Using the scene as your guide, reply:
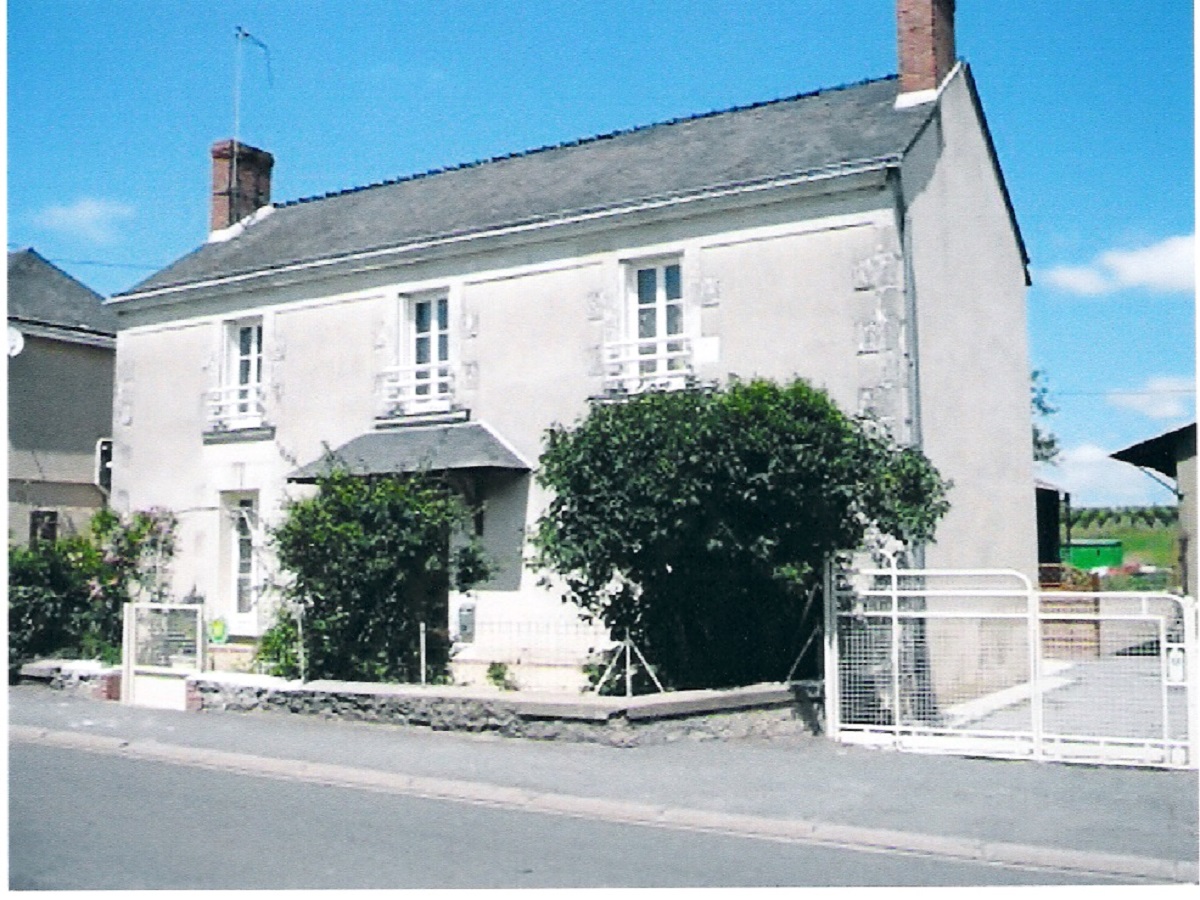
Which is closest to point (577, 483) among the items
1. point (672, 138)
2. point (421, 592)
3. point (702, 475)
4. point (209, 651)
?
point (702, 475)

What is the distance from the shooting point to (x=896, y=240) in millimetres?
12531

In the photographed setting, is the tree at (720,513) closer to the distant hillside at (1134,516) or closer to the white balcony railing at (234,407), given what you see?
the distant hillside at (1134,516)

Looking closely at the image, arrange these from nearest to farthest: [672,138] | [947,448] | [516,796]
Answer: [516,796] < [947,448] < [672,138]

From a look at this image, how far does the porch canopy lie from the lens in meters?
14.0

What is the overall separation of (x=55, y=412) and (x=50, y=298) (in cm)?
234

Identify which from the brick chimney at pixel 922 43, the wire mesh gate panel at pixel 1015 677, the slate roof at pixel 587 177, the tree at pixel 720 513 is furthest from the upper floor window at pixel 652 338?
the wire mesh gate panel at pixel 1015 677

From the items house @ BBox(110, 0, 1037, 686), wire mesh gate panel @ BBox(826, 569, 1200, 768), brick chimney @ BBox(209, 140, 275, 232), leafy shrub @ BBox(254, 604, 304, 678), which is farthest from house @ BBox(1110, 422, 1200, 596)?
brick chimney @ BBox(209, 140, 275, 232)

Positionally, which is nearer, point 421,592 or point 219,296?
point 421,592

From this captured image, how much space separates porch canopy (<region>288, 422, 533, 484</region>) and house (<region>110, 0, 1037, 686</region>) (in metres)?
0.04

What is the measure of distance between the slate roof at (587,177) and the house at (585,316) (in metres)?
0.06

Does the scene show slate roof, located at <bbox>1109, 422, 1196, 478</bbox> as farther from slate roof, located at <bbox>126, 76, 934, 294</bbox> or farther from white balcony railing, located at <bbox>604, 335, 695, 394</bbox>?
white balcony railing, located at <bbox>604, 335, 695, 394</bbox>

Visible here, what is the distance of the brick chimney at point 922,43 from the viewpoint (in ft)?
45.8

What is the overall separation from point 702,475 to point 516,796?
3.05m

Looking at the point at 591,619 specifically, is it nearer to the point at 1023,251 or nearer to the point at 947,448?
the point at 947,448
